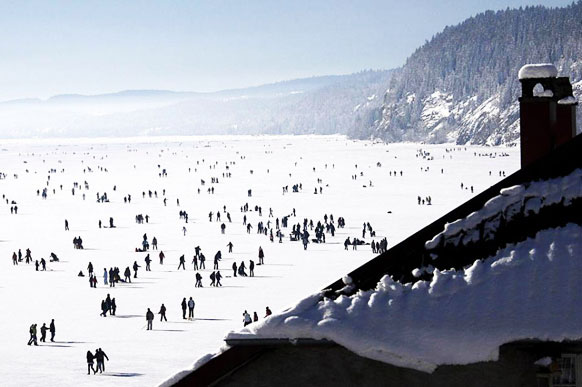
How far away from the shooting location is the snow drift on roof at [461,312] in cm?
369

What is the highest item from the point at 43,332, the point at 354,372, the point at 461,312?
the point at 461,312

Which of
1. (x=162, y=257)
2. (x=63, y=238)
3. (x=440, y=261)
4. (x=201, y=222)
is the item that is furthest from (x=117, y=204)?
(x=440, y=261)

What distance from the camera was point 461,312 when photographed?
3715 mm

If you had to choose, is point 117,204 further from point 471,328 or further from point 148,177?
point 471,328

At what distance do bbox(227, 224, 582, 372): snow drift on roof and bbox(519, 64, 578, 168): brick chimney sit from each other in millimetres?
2154

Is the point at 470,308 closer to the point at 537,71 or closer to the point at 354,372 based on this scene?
the point at 354,372

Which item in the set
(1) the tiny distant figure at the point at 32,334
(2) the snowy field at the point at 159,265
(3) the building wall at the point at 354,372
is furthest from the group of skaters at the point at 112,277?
(3) the building wall at the point at 354,372

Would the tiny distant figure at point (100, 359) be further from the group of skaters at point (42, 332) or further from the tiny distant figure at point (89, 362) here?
the group of skaters at point (42, 332)

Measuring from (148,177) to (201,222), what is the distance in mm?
49872

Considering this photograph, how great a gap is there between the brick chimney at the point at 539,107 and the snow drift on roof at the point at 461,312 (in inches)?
84.8

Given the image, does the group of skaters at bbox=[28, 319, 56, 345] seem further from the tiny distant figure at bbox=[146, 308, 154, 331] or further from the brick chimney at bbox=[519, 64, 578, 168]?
the brick chimney at bbox=[519, 64, 578, 168]

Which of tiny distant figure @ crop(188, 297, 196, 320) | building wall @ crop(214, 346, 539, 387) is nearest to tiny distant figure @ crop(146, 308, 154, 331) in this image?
tiny distant figure @ crop(188, 297, 196, 320)

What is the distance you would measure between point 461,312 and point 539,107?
270 cm

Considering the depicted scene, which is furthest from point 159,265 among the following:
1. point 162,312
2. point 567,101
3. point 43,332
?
point 567,101
